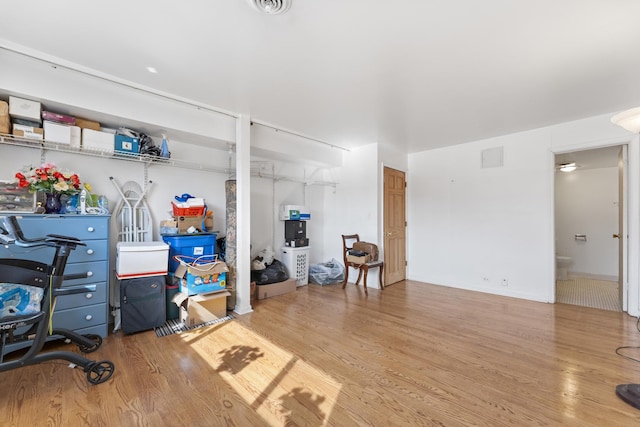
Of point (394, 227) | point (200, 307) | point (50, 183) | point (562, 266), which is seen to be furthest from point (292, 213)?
point (562, 266)

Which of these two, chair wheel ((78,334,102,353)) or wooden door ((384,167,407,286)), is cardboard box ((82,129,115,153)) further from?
wooden door ((384,167,407,286))

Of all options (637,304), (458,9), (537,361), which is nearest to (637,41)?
(458,9)

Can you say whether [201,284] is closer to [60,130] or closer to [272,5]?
[60,130]

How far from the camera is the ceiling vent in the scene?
1570mm

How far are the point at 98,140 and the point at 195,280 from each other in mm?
1712

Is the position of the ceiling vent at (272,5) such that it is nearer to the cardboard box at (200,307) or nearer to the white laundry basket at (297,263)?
the cardboard box at (200,307)

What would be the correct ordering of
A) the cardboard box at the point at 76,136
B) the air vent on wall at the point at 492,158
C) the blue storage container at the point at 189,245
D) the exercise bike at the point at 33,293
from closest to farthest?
the exercise bike at the point at 33,293 → the cardboard box at the point at 76,136 → the blue storage container at the point at 189,245 → the air vent on wall at the point at 492,158

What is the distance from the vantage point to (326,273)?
183 inches

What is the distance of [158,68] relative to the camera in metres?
2.31

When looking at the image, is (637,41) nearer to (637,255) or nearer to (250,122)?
(637,255)

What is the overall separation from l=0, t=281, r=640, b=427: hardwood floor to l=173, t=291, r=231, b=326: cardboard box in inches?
8.7

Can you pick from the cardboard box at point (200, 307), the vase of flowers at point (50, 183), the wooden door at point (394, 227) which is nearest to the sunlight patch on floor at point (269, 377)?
the cardboard box at point (200, 307)

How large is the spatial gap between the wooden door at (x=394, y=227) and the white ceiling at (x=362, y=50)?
69.0 inches

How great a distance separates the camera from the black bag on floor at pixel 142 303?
256 centimetres
